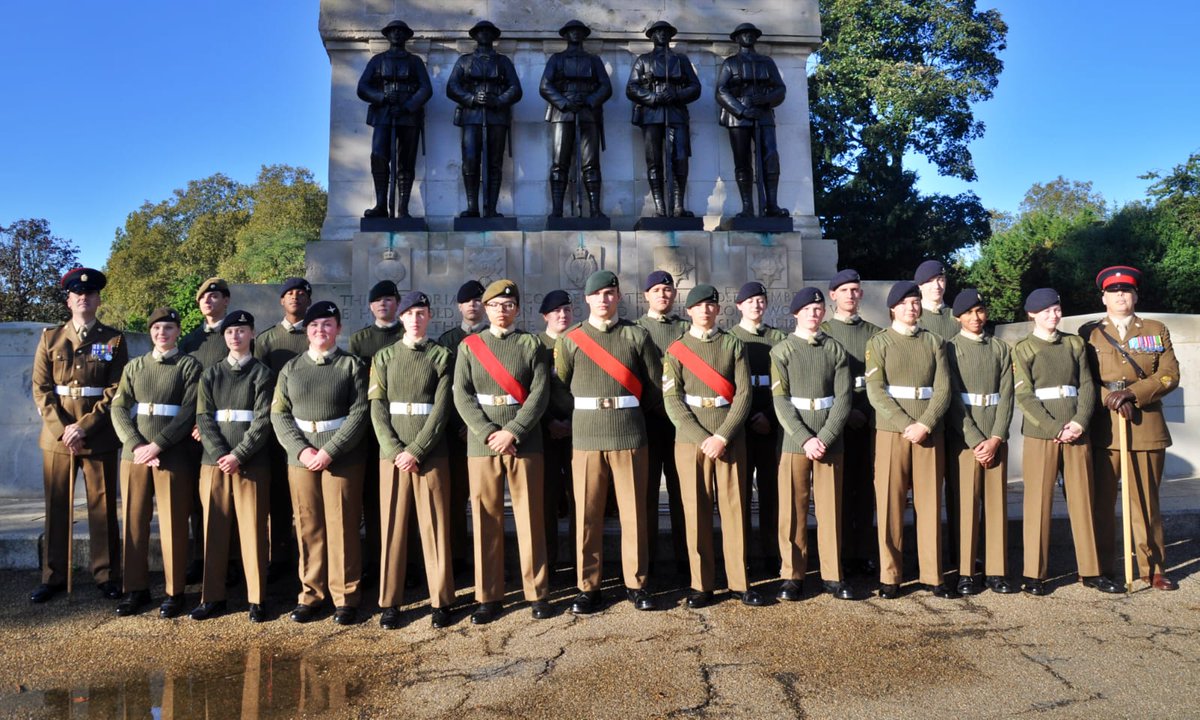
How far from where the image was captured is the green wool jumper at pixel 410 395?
487 cm

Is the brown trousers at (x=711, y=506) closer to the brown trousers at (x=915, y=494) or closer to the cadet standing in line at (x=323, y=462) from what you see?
the brown trousers at (x=915, y=494)

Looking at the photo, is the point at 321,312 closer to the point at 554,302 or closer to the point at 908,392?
the point at 554,302

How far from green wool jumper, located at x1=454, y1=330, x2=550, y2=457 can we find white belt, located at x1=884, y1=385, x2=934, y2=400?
2.00 metres

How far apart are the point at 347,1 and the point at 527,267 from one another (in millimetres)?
3708

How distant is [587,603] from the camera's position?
16.0 ft

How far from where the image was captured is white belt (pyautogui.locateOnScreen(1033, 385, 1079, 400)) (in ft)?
17.4

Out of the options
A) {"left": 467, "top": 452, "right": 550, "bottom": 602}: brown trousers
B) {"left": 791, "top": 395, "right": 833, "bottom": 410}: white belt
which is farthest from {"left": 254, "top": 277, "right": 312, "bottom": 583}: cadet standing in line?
{"left": 791, "top": 395, "right": 833, "bottom": 410}: white belt

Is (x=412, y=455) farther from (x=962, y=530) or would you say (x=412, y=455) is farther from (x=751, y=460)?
(x=962, y=530)

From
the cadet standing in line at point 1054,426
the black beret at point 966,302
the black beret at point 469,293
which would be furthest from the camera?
the black beret at point 469,293

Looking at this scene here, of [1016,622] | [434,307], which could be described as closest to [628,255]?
[434,307]

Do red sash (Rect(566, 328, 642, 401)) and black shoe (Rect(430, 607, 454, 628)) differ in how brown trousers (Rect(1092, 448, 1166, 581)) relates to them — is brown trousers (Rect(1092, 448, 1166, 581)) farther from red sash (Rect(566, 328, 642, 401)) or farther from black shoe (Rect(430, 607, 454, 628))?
black shoe (Rect(430, 607, 454, 628))

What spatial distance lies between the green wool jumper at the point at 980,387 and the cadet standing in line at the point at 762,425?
3.40 ft

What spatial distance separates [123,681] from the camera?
398 cm

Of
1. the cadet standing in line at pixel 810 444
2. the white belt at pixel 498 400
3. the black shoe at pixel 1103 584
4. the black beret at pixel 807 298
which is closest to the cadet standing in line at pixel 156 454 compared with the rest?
the white belt at pixel 498 400
